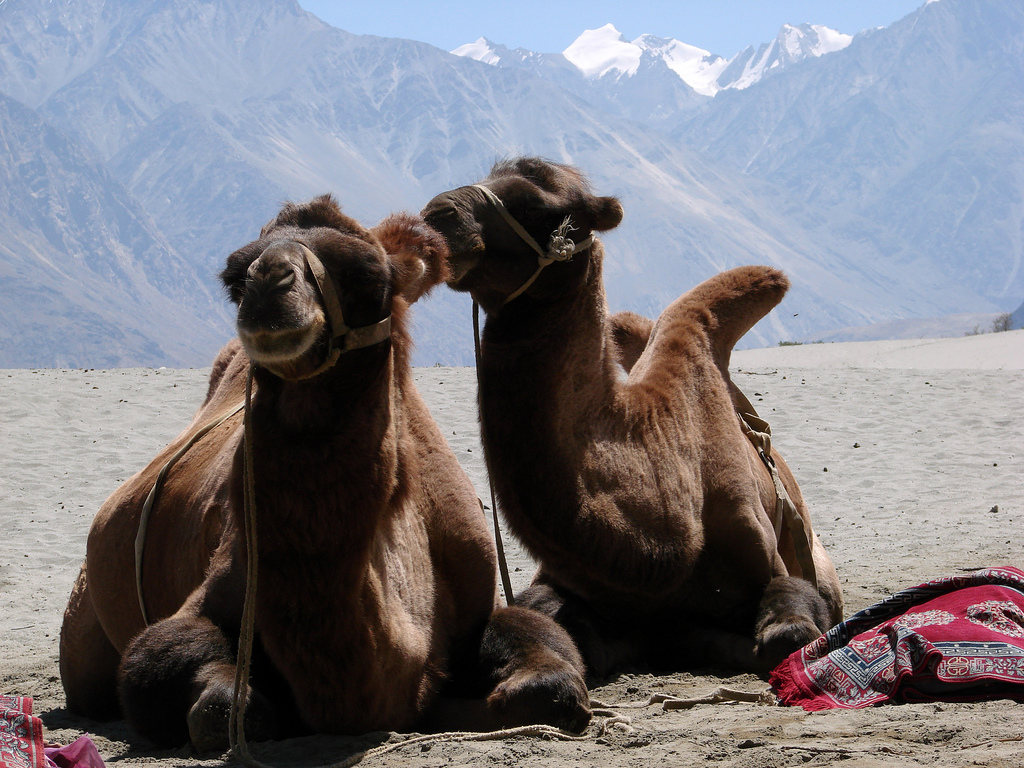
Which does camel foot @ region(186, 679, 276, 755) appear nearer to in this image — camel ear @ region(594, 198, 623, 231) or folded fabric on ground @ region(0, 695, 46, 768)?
folded fabric on ground @ region(0, 695, 46, 768)

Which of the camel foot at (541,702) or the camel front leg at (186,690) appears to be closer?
the camel front leg at (186,690)

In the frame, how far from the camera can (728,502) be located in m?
4.38

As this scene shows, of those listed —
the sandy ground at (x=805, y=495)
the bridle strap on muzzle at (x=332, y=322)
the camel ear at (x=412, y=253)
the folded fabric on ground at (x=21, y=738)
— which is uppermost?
the camel ear at (x=412, y=253)

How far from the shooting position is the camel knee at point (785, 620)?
3891 mm

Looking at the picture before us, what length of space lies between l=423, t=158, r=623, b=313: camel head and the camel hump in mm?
880

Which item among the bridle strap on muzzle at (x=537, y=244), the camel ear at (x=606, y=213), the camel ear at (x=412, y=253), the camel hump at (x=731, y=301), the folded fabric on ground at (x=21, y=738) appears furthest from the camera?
the camel hump at (x=731, y=301)

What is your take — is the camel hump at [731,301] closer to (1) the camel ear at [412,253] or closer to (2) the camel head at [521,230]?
(2) the camel head at [521,230]

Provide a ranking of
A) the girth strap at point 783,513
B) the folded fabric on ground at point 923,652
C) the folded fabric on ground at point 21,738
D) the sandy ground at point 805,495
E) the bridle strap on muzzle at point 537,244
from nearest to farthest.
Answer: the folded fabric on ground at point 21,738 → the sandy ground at point 805,495 → the folded fabric on ground at point 923,652 → the bridle strap on muzzle at point 537,244 → the girth strap at point 783,513

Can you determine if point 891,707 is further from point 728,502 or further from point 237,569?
point 237,569

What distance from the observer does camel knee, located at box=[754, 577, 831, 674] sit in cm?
389

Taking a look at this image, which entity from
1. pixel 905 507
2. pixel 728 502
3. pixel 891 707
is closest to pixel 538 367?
pixel 728 502

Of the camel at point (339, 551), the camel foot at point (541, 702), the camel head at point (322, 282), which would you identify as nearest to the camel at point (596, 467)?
the camel at point (339, 551)

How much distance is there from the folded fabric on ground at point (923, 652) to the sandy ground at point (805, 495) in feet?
0.47

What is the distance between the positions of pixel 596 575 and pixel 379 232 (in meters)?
1.57
